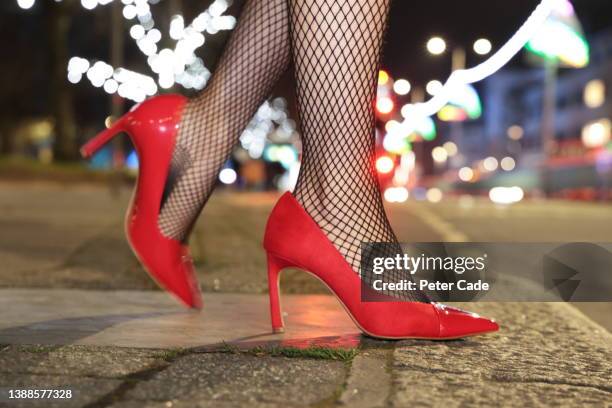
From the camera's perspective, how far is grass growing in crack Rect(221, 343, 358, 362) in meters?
1.58

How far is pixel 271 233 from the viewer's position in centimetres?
199

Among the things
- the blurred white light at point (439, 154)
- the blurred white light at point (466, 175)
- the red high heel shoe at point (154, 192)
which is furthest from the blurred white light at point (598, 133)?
the red high heel shoe at point (154, 192)

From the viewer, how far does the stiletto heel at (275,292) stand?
6.28ft

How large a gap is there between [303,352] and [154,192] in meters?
0.83

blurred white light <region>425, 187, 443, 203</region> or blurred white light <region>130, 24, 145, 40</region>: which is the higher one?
blurred white light <region>130, 24, 145, 40</region>

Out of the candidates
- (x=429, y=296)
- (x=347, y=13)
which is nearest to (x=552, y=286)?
(x=429, y=296)

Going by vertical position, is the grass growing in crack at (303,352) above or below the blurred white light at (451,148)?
below

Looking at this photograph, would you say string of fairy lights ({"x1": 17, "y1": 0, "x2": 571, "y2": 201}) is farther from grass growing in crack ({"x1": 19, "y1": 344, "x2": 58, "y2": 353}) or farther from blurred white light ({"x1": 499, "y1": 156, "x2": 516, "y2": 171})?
blurred white light ({"x1": 499, "y1": 156, "x2": 516, "y2": 171})

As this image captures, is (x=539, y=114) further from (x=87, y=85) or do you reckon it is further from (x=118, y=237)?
(x=118, y=237)

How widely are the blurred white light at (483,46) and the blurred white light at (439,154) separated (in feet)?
190

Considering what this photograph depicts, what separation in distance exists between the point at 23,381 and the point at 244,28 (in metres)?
1.24

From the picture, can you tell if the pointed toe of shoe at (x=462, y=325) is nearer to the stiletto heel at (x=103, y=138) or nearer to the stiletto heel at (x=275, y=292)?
the stiletto heel at (x=275, y=292)

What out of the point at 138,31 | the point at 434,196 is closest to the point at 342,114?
the point at 138,31

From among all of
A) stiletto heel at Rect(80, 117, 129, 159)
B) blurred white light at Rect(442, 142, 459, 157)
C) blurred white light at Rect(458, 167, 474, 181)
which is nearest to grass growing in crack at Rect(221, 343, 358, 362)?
stiletto heel at Rect(80, 117, 129, 159)
